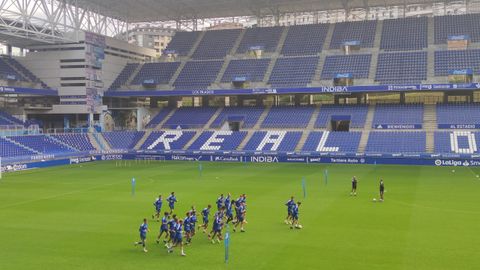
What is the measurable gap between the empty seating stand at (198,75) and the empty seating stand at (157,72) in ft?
5.79

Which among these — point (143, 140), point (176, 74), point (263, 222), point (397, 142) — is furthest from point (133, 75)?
point (263, 222)

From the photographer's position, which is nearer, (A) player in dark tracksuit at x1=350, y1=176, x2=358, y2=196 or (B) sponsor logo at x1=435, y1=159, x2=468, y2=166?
(A) player in dark tracksuit at x1=350, y1=176, x2=358, y2=196

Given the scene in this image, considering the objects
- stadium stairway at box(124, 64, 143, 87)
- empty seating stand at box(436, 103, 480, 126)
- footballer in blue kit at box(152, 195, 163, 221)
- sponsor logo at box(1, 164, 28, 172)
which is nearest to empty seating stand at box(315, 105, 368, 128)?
empty seating stand at box(436, 103, 480, 126)

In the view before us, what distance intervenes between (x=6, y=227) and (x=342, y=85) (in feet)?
156

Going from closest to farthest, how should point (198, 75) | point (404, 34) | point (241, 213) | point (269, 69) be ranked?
point (241, 213) → point (404, 34) → point (269, 69) → point (198, 75)

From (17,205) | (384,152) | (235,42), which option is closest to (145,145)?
(235,42)

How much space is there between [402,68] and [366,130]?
1072 cm

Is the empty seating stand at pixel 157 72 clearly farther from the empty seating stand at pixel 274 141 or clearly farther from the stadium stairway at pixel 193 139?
the empty seating stand at pixel 274 141

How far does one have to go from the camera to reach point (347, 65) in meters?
64.6

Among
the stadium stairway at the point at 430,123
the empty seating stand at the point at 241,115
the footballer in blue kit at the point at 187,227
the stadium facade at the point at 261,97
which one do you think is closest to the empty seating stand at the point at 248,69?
the stadium facade at the point at 261,97

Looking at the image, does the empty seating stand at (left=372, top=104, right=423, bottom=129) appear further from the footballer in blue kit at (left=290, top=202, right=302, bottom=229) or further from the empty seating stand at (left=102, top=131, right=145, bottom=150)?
the footballer in blue kit at (left=290, top=202, right=302, bottom=229)

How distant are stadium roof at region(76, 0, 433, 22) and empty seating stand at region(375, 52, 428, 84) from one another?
10.2m

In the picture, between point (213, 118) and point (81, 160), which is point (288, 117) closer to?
point (213, 118)

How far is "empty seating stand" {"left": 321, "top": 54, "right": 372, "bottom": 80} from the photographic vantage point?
206 feet
